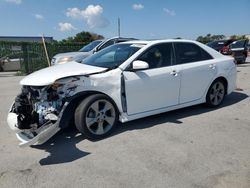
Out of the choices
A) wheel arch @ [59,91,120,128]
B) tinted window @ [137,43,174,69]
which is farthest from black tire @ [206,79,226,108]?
wheel arch @ [59,91,120,128]

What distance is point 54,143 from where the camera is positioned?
14.9 feet

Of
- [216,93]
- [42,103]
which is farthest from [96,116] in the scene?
[216,93]

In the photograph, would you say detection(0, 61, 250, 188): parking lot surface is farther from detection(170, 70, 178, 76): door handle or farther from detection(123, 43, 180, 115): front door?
detection(170, 70, 178, 76): door handle

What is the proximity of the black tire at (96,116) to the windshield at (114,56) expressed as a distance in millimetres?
734

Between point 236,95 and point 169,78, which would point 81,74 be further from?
point 236,95

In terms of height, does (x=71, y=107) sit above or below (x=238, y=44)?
below

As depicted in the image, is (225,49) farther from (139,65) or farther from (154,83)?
(139,65)

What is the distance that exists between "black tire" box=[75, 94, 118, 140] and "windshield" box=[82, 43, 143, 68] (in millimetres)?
734

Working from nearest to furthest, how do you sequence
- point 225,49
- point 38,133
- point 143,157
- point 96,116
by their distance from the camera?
point 143,157 < point 38,133 < point 96,116 < point 225,49

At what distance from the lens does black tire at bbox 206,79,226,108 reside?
617 cm

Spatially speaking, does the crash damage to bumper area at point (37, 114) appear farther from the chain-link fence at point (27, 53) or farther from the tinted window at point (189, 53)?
the chain-link fence at point (27, 53)

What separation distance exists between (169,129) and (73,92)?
1826 millimetres

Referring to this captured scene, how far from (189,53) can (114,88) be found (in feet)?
6.57

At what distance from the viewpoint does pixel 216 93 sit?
6.32 m
